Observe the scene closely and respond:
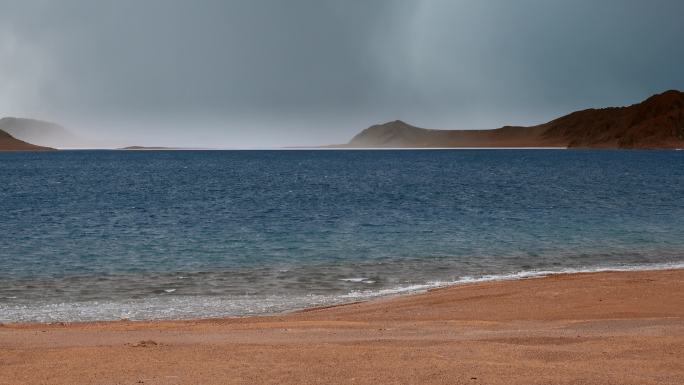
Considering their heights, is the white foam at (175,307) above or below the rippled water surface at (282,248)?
above

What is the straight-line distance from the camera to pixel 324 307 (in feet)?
58.6

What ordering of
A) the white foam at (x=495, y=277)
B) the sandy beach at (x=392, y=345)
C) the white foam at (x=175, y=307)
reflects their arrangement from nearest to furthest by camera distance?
the sandy beach at (x=392, y=345) < the white foam at (x=175, y=307) < the white foam at (x=495, y=277)

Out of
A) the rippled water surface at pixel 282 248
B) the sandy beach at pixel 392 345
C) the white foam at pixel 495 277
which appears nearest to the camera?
the sandy beach at pixel 392 345

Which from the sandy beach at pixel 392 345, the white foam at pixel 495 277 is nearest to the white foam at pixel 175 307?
the white foam at pixel 495 277

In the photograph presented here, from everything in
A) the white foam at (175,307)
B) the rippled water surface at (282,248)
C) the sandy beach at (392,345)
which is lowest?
the rippled water surface at (282,248)

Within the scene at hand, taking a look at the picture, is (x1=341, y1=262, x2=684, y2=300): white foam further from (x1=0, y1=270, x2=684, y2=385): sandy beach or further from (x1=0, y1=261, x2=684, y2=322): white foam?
(x1=0, y1=270, x2=684, y2=385): sandy beach

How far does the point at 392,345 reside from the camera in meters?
11.9

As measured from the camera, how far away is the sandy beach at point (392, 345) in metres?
9.79

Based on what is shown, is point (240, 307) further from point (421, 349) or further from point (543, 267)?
point (543, 267)

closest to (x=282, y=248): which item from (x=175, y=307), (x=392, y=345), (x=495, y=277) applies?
(x=495, y=277)

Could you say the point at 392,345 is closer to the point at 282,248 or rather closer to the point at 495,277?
the point at 495,277

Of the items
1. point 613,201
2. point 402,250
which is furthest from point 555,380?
point 613,201

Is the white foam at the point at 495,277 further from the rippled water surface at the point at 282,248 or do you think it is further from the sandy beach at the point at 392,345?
the sandy beach at the point at 392,345

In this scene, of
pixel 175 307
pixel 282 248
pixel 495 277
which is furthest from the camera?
pixel 282 248
